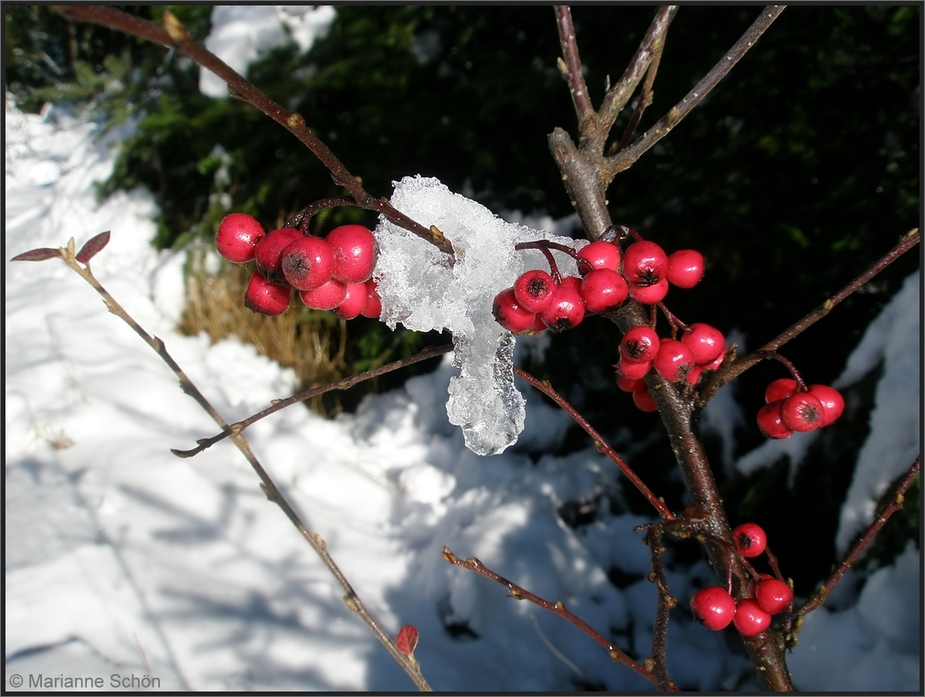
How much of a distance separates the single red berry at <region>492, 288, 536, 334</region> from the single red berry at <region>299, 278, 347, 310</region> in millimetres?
189

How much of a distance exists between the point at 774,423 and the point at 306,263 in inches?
28.4

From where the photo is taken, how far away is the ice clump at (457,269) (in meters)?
0.73

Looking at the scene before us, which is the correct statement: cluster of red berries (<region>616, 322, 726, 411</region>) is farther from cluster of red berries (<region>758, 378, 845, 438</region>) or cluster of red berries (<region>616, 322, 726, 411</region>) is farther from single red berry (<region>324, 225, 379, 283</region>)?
single red berry (<region>324, 225, 379, 283</region>)

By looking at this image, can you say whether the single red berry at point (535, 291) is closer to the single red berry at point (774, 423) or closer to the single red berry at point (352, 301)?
the single red berry at point (352, 301)

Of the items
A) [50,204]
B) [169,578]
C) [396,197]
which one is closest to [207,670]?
[169,578]

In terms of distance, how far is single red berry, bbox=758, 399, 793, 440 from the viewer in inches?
35.0

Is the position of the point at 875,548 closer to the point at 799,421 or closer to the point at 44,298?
the point at 799,421

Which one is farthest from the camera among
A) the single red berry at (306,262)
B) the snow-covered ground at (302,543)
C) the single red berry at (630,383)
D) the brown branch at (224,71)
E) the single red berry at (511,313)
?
the snow-covered ground at (302,543)

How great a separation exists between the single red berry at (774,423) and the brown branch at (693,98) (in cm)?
Answer: 43

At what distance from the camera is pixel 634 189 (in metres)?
2.55

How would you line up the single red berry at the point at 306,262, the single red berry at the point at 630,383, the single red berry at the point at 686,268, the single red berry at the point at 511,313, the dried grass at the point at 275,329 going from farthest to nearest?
the dried grass at the point at 275,329 < the single red berry at the point at 630,383 < the single red berry at the point at 686,268 < the single red berry at the point at 511,313 < the single red berry at the point at 306,262

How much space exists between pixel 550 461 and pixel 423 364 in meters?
0.87

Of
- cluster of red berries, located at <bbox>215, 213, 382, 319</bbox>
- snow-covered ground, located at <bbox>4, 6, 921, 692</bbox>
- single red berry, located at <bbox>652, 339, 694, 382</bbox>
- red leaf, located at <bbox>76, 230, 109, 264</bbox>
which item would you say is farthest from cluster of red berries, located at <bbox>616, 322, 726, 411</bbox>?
snow-covered ground, located at <bbox>4, 6, 921, 692</bbox>

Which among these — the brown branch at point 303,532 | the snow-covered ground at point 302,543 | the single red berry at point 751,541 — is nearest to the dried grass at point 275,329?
the snow-covered ground at point 302,543
